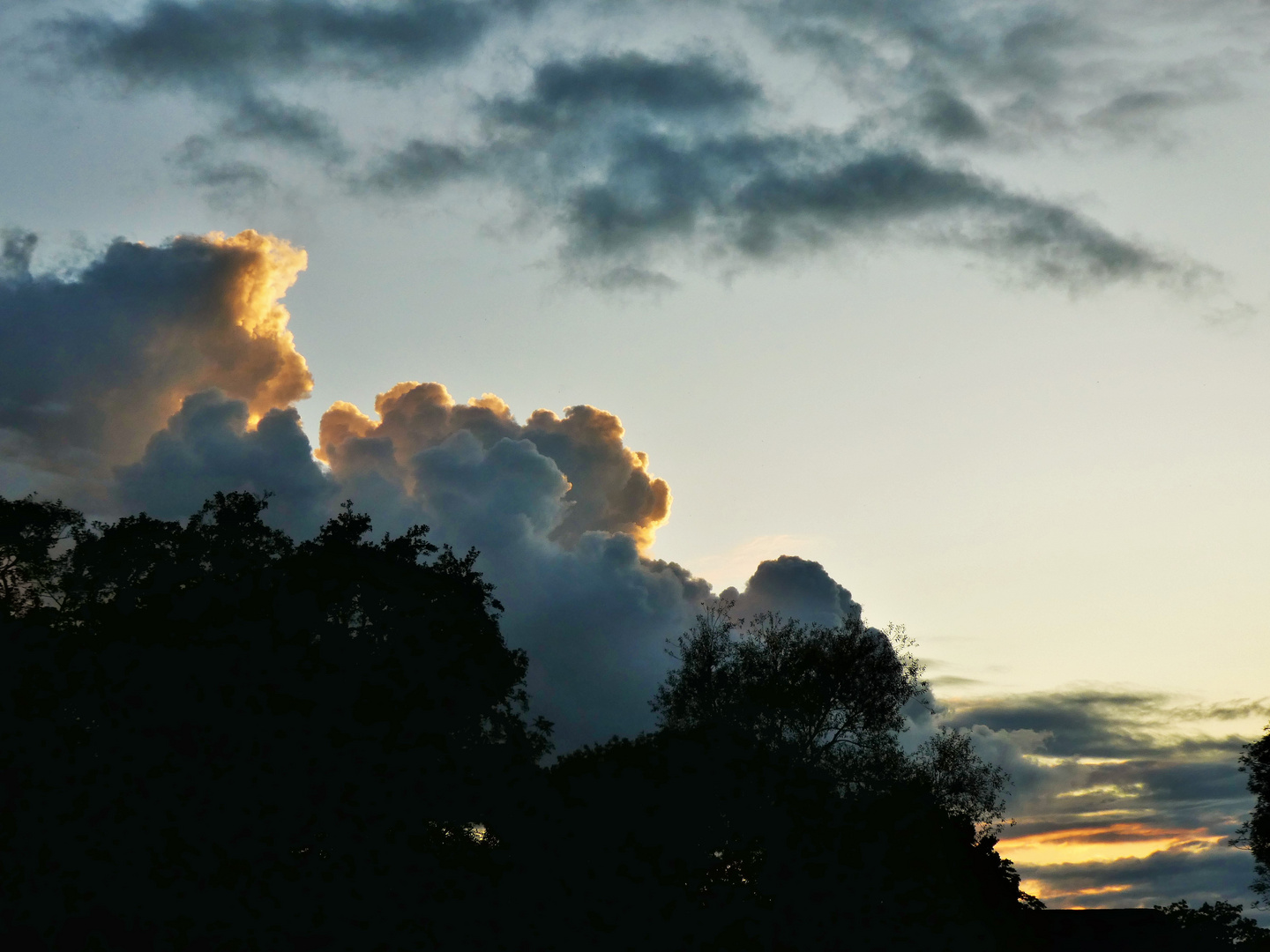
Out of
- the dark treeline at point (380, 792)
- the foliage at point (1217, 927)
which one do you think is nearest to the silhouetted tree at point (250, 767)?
the dark treeline at point (380, 792)

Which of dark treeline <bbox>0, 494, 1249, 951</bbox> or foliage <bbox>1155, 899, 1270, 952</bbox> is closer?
dark treeline <bbox>0, 494, 1249, 951</bbox>

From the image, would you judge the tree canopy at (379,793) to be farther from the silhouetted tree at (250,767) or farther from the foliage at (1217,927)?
the foliage at (1217,927)

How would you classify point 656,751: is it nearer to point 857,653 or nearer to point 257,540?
point 857,653

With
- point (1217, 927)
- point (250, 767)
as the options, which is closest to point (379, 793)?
point (250, 767)

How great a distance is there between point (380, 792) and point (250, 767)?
600 centimetres

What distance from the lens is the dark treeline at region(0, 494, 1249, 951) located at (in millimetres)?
49938

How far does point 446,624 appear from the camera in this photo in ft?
198

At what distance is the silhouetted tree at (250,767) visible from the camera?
162 ft

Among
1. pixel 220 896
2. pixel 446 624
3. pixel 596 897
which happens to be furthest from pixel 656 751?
pixel 220 896

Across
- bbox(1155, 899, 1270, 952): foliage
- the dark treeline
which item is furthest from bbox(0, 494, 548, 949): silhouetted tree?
bbox(1155, 899, 1270, 952): foliage

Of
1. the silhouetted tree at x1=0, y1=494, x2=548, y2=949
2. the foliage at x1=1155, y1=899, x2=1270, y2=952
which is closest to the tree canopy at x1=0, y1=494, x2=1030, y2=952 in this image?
the silhouetted tree at x1=0, y1=494, x2=548, y2=949

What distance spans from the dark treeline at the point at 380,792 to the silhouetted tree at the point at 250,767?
117 millimetres

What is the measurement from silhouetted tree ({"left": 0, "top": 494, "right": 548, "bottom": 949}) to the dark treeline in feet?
0.38

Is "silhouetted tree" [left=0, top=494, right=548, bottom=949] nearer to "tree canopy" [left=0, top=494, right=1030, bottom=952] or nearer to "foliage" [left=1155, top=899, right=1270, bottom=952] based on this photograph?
"tree canopy" [left=0, top=494, right=1030, bottom=952]
